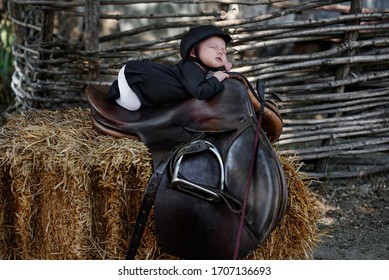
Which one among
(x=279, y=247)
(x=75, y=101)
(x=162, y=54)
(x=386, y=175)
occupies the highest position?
(x=162, y=54)

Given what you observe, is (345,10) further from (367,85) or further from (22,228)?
(22,228)

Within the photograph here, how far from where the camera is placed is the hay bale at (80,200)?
2775mm

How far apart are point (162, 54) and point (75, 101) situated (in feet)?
2.73

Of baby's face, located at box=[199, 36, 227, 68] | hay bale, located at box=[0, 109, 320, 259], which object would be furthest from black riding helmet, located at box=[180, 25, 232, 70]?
hay bale, located at box=[0, 109, 320, 259]

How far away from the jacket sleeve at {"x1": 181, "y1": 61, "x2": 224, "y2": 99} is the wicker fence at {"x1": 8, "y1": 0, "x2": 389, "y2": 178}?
4.66 feet

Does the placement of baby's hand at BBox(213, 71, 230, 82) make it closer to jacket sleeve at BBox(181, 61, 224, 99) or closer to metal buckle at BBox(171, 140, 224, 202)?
jacket sleeve at BBox(181, 61, 224, 99)

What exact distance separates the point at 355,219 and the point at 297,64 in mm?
1215

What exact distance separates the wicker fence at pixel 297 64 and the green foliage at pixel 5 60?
5.26 ft

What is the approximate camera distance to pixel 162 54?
418cm

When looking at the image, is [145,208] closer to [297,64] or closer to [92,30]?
[92,30]

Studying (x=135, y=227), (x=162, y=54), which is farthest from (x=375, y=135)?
(x=135, y=227)

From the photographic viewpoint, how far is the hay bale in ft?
9.11

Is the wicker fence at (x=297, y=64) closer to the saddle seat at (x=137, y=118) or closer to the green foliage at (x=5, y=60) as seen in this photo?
the saddle seat at (x=137, y=118)

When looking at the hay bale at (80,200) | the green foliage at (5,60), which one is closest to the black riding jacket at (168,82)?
the hay bale at (80,200)
